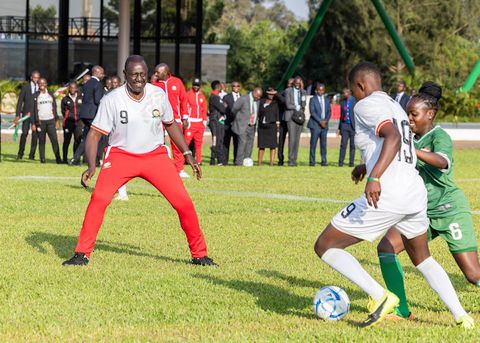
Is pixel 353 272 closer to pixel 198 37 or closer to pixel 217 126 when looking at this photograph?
pixel 217 126

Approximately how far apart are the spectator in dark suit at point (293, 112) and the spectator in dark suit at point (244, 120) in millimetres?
722

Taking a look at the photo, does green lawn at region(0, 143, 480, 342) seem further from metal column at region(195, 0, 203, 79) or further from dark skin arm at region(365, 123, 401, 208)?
metal column at region(195, 0, 203, 79)

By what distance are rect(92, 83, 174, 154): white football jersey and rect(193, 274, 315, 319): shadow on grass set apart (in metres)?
1.31

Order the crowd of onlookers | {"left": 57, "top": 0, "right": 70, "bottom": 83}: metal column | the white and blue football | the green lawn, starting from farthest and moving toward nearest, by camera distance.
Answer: {"left": 57, "top": 0, "right": 70, "bottom": 83}: metal column < the crowd of onlookers < the white and blue football < the green lawn

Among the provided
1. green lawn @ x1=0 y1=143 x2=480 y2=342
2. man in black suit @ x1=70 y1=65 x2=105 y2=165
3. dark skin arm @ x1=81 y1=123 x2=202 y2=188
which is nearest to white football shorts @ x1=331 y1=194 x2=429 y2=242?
green lawn @ x1=0 y1=143 x2=480 y2=342

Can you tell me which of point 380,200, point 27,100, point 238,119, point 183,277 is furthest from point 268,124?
point 380,200

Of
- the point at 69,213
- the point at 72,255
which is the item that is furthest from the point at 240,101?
the point at 72,255

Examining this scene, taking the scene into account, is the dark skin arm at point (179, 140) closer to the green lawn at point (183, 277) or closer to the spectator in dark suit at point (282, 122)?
the green lawn at point (183, 277)

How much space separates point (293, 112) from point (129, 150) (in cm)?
1523

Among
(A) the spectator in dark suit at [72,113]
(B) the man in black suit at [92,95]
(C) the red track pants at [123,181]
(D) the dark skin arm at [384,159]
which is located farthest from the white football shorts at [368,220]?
(A) the spectator in dark suit at [72,113]

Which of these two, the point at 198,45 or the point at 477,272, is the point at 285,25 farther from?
the point at 477,272

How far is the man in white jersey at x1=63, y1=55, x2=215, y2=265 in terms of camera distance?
30.5ft

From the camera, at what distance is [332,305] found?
7059 millimetres

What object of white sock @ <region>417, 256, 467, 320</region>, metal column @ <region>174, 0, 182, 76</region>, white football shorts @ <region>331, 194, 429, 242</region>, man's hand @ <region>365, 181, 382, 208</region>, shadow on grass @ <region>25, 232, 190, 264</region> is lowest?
shadow on grass @ <region>25, 232, 190, 264</region>
